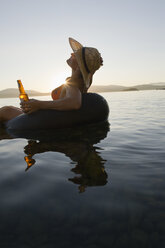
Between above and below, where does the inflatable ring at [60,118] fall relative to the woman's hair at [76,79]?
below

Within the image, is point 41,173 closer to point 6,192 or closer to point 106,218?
point 6,192

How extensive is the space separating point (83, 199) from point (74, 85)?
11.8ft

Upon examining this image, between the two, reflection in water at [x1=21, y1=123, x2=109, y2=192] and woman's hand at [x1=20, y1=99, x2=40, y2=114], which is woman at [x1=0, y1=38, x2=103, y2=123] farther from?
reflection in water at [x1=21, y1=123, x2=109, y2=192]

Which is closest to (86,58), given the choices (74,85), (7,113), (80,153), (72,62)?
(72,62)

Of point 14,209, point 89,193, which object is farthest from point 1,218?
point 89,193

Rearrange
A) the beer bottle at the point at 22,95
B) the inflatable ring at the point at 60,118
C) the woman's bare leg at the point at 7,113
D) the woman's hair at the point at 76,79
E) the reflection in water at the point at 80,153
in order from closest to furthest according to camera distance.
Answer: the reflection in water at the point at 80,153 → the beer bottle at the point at 22,95 → the inflatable ring at the point at 60,118 → the woman's hair at the point at 76,79 → the woman's bare leg at the point at 7,113

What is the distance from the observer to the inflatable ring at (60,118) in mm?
4426

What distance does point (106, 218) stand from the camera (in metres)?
1.30

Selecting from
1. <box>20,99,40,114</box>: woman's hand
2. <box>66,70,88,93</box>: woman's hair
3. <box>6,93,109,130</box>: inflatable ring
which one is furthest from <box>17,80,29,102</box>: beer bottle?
<box>66,70,88,93</box>: woman's hair

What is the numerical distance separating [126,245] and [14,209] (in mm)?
787

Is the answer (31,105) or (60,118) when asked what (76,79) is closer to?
(60,118)

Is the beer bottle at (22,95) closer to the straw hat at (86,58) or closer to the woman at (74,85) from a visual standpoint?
the woman at (74,85)

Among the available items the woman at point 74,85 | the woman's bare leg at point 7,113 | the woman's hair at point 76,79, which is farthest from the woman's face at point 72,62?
the woman's bare leg at point 7,113

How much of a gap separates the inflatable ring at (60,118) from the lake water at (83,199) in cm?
166
